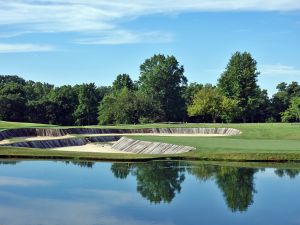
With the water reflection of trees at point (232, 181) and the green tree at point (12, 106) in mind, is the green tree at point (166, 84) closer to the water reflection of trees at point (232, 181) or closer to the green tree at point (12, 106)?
the green tree at point (12, 106)

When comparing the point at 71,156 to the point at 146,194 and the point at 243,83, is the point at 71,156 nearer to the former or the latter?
the point at 146,194

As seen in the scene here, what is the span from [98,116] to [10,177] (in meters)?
103

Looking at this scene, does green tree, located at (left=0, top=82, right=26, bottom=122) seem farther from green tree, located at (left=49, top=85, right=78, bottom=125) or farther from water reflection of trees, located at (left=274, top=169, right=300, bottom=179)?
water reflection of trees, located at (left=274, top=169, right=300, bottom=179)

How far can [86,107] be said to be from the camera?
5344 inches

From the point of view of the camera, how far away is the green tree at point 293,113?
120 metres

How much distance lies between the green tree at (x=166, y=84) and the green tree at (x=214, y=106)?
1157cm

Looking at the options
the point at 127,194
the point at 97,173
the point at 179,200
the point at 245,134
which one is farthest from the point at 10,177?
the point at 245,134

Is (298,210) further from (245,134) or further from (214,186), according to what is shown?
(245,134)

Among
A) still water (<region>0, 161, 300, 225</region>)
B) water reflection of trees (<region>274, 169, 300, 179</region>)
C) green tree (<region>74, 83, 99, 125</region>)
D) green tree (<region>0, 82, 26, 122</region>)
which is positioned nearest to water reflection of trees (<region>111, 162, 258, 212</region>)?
still water (<region>0, 161, 300, 225</region>)

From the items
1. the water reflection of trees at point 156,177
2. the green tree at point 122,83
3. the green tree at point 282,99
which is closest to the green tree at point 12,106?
the green tree at point 122,83

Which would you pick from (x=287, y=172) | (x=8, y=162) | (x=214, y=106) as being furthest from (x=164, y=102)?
(x=287, y=172)

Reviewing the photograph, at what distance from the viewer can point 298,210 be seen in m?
24.9

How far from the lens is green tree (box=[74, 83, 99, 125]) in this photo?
134 m

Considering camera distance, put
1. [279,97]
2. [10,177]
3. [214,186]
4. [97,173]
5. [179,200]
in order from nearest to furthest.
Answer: [179,200] < [214,186] < [10,177] < [97,173] < [279,97]
